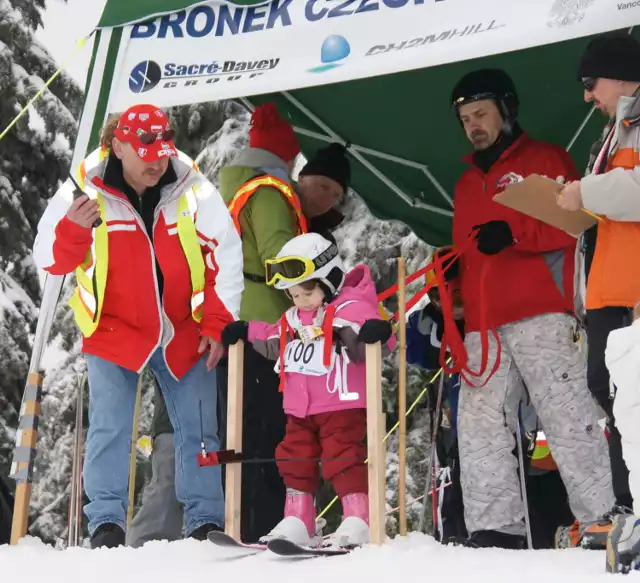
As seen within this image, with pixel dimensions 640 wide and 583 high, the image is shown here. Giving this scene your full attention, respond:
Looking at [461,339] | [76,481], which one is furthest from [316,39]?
[76,481]

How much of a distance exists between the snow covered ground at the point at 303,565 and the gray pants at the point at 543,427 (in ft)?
2.01

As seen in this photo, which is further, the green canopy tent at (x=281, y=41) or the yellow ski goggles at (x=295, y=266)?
the yellow ski goggles at (x=295, y=266)

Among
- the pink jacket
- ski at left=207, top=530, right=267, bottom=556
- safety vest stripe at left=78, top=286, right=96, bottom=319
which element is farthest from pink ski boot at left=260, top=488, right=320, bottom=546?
safety vest stripe at left=78, top=286, right=96, bottom=319

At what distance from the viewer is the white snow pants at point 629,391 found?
2992 millimetres

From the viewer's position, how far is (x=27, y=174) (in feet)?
40.9

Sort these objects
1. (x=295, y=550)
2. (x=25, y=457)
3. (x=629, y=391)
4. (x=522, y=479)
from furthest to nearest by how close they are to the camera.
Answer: (x=522, y=479) → (x=25, y=457) → (x=295, y=550) → (x=629, y=391)

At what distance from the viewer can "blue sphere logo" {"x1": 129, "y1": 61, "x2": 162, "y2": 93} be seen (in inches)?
179

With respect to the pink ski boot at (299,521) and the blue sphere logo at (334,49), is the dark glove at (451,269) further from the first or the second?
the pink ski boot at (299,521)

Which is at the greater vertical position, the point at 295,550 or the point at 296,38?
the point at 296,38

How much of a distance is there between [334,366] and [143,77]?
53.6 inches

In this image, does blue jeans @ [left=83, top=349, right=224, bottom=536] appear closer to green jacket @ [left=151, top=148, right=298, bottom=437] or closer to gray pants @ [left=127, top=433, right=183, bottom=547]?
green jacket @ [left=151, top=148, right=298, bottom=437]

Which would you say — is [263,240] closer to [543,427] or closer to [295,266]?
[295,266]

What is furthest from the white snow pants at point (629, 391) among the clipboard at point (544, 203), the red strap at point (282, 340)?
the red strap at point (282, 340)

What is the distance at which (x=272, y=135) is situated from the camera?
5.44 metres
